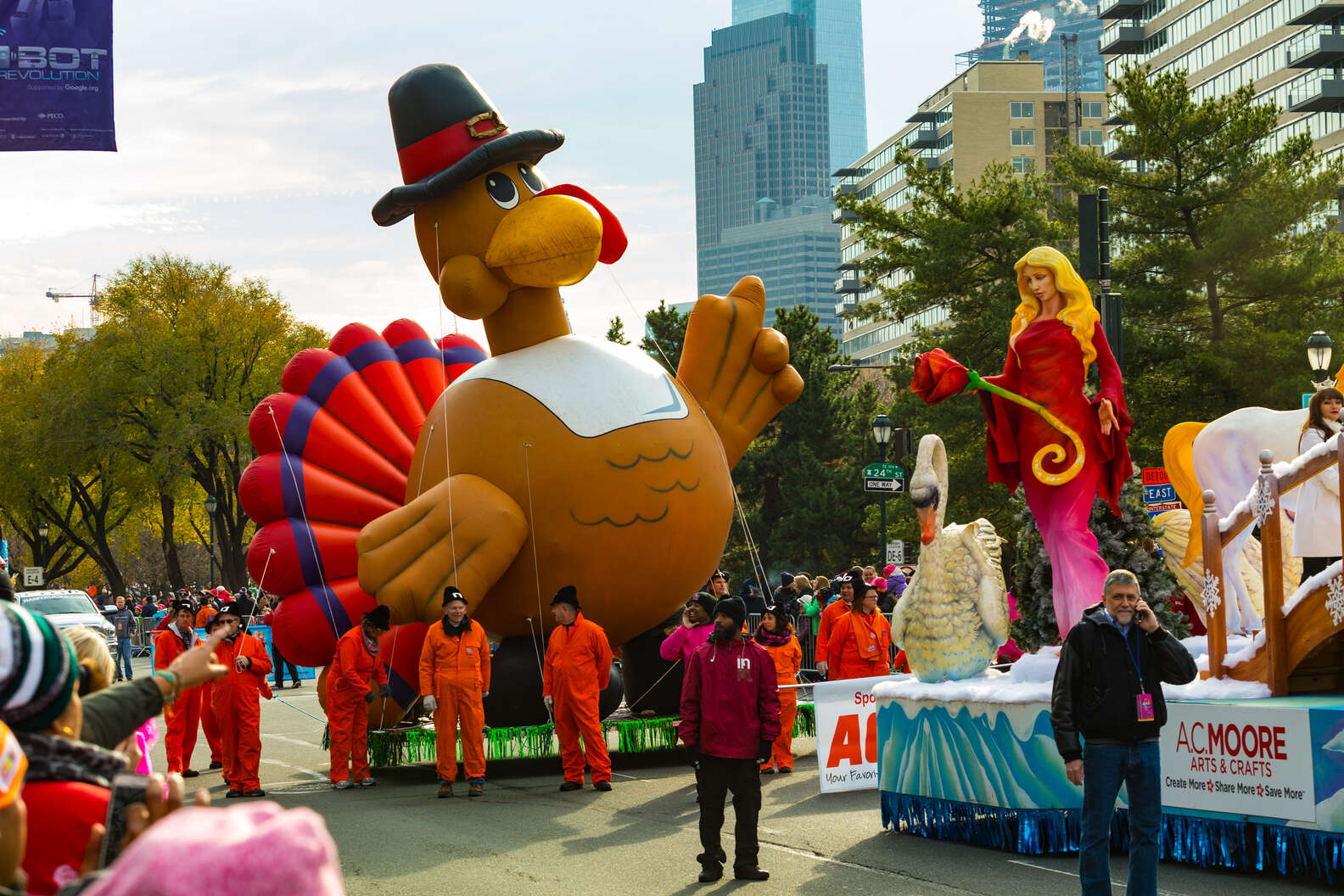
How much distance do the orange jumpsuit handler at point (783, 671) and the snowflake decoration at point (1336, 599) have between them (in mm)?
5538

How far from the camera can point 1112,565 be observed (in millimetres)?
9766

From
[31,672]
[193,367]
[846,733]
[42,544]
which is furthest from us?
[42,544]

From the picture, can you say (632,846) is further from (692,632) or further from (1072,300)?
(1072,300)

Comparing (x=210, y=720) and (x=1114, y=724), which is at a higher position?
(x=1114, y=724)

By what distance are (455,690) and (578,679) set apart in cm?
106

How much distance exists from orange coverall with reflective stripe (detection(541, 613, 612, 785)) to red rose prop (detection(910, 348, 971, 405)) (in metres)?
3.94

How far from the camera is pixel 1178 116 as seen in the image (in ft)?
85.8

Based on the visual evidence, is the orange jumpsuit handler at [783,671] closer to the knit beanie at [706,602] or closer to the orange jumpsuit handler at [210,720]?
the knit beanie at [706,602]

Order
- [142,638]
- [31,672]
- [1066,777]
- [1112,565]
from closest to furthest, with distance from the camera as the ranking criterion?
1. [31,672]
2. [1066,777]
3. [1112,565]
4. [142,638]

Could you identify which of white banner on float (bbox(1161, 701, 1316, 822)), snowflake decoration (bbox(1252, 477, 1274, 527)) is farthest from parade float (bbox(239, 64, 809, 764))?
white banner on float (bbox(1161, 701, 1316, 822))

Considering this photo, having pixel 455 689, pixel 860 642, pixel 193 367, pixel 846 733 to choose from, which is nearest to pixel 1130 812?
pixel 846 733

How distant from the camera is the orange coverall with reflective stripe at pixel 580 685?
12.0 m

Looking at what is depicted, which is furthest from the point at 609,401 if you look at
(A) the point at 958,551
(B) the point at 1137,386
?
(B) the point at 1137,386

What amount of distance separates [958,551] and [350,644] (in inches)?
221
